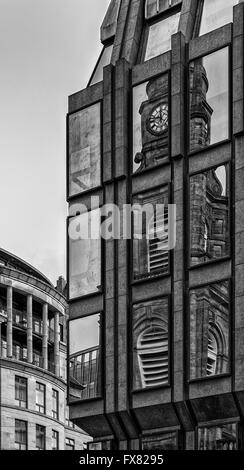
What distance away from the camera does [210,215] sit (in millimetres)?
58938

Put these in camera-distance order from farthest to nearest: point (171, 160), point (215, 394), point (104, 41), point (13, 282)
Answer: point (13, 282), point (104, 41), point (171, 160), point (215, 394)

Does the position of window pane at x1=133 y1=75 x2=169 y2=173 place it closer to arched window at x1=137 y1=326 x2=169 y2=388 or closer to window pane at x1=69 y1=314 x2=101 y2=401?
window pane at x1=69 y1=314 x2=101 y2=401

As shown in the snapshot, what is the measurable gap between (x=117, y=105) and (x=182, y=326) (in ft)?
37.5

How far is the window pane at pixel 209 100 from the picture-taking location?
59.8 m

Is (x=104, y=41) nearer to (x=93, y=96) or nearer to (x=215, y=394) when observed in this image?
(x=93, y=96)

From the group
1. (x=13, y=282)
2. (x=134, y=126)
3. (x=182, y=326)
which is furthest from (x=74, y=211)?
(x=13, y=282)

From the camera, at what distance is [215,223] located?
192ft

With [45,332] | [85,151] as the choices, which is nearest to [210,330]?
[85,151]

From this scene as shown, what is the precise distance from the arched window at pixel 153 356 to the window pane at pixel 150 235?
2717 millimetres

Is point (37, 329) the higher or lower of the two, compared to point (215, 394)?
higher

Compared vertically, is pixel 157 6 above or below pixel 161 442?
above

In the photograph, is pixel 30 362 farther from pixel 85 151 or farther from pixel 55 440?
pixel 85 151

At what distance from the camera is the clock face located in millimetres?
61688

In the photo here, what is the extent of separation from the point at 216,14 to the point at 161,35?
3316 millimetres
